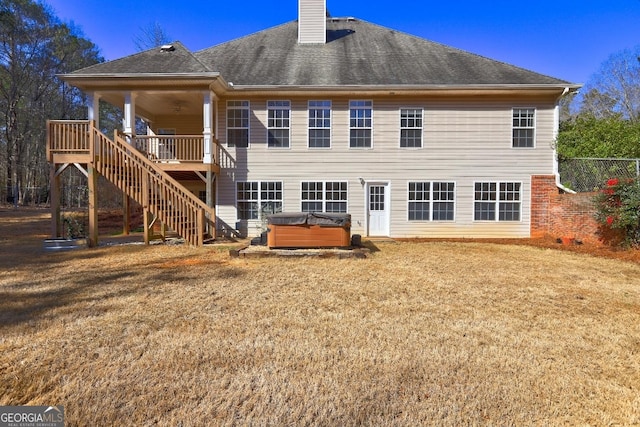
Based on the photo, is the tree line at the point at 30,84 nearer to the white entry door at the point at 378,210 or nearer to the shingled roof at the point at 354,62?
the shingled roof at the point at 354,62

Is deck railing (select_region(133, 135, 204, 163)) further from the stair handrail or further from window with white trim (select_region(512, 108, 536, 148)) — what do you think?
window with white trim (select_region(512, 108, 536, 148))

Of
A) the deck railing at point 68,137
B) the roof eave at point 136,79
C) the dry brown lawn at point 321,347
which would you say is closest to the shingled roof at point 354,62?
the roof eave at point 136,79

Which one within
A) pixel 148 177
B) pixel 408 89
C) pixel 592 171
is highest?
pixel 408 89

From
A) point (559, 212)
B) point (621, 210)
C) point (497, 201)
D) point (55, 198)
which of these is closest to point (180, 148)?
point (55, 198)

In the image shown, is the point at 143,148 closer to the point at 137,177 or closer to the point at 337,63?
the point at 137,177

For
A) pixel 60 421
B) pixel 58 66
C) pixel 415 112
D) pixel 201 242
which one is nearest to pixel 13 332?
pixel 60 421

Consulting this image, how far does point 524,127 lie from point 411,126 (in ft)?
13.5

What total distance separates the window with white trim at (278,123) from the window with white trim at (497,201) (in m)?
7.41

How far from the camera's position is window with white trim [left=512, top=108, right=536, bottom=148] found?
481 inches

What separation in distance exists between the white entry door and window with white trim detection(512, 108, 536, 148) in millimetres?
5146

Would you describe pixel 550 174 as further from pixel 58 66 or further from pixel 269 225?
pixel 58 66

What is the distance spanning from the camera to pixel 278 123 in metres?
12.4

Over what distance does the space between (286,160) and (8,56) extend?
101 feet

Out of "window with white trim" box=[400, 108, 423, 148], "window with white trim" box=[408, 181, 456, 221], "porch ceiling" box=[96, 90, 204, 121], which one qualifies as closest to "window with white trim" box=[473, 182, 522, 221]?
"window with white trim" box=[408, 181, 456, 221]
